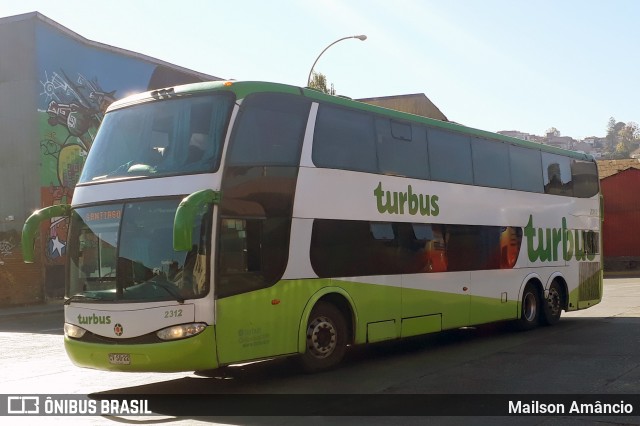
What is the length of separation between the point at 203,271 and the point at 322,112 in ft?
10.9

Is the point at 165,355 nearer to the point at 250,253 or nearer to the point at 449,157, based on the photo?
the point at 250,253

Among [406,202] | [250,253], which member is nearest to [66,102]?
[406,202]

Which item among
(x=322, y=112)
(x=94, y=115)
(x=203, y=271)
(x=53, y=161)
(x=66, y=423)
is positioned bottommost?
(x=66, y=423)

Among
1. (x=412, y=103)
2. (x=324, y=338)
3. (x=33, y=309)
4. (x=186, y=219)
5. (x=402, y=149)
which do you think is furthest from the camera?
(x=412, y=103)

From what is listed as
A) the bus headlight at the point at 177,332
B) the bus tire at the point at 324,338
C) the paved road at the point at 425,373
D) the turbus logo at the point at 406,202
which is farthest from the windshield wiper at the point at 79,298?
the turbus logo at the point at 406,202

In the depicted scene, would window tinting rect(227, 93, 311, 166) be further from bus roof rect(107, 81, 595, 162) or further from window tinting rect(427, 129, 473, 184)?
window tinting rect(427, 129, 473, 184)

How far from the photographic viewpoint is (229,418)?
8195mm

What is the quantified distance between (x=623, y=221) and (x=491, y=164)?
133 ft

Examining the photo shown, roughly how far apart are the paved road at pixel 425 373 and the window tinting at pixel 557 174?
137 inches

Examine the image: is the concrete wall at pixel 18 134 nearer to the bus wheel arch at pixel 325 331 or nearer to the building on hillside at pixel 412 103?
the bus wheel arch at pixel 325 331

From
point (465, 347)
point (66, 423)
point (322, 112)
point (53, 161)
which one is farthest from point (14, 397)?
point (53, 161)

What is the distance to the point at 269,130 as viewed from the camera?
10336mm

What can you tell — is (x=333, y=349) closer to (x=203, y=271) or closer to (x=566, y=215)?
(x=203, y=271)

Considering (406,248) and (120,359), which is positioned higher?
(406,248)
